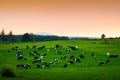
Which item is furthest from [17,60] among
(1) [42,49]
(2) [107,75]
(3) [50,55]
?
(2) [107,75]

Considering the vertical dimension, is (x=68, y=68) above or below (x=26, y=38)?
below

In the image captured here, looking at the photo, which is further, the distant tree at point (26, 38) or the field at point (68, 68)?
the distant tree at point (26, 38)

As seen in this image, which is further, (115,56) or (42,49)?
(42,49)

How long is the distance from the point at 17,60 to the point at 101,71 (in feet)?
62.8

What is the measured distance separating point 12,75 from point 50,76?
4712mm

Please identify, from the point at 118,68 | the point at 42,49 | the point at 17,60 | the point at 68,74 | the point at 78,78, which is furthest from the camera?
the point at 42,49

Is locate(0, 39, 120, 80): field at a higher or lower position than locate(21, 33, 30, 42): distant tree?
lower

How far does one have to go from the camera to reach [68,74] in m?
45.1

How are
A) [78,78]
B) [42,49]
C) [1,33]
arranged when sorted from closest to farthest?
[78,78] → [42,49] → [1,33]

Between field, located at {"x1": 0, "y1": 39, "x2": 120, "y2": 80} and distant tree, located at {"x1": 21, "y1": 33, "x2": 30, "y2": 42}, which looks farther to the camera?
distant tree, located at {"x1": 21, "y1": 33, "x2": 30, "y2": 42}

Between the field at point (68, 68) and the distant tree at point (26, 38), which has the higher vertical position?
the distant tree at point (26, 38)

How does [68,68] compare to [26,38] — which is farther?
[26,38]

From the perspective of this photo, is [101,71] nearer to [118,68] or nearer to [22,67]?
[118,68]

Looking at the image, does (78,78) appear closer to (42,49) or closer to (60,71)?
(60,71)
